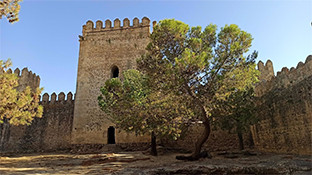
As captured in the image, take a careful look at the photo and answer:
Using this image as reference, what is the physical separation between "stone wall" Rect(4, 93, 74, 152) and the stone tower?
1.27 meters

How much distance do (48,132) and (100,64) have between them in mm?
5879

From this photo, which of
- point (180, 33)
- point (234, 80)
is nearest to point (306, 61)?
point (234, 80)

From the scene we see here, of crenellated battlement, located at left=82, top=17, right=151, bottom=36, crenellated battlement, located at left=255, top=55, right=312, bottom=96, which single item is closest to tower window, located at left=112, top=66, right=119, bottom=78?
crenellated battlement, located at left=82, top=17, right=151, bottom=36

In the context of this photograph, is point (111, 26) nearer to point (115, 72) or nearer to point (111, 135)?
point (115, 72)

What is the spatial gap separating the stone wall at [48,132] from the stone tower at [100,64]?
127 centimetres

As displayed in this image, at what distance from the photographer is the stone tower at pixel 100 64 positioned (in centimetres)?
1553

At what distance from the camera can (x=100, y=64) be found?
1672cm

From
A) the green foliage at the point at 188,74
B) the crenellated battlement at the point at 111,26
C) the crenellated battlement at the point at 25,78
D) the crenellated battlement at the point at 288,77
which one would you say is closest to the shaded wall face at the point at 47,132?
the crenellated battlement at the point at 25,78

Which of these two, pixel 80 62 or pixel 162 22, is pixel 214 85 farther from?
pixel 80 62

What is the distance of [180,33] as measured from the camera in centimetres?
853

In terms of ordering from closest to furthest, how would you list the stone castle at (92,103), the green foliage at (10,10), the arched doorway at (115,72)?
the green foliage at (10,10), the stone castle at (92,103), the arched doorway at (115,72)

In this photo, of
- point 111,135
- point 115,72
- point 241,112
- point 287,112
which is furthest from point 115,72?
point 287,112

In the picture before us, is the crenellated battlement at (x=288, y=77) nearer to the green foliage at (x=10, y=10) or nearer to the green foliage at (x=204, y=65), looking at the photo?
the green foliage at (x=204, y=65)

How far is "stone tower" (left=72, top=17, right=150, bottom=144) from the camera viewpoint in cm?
1553
